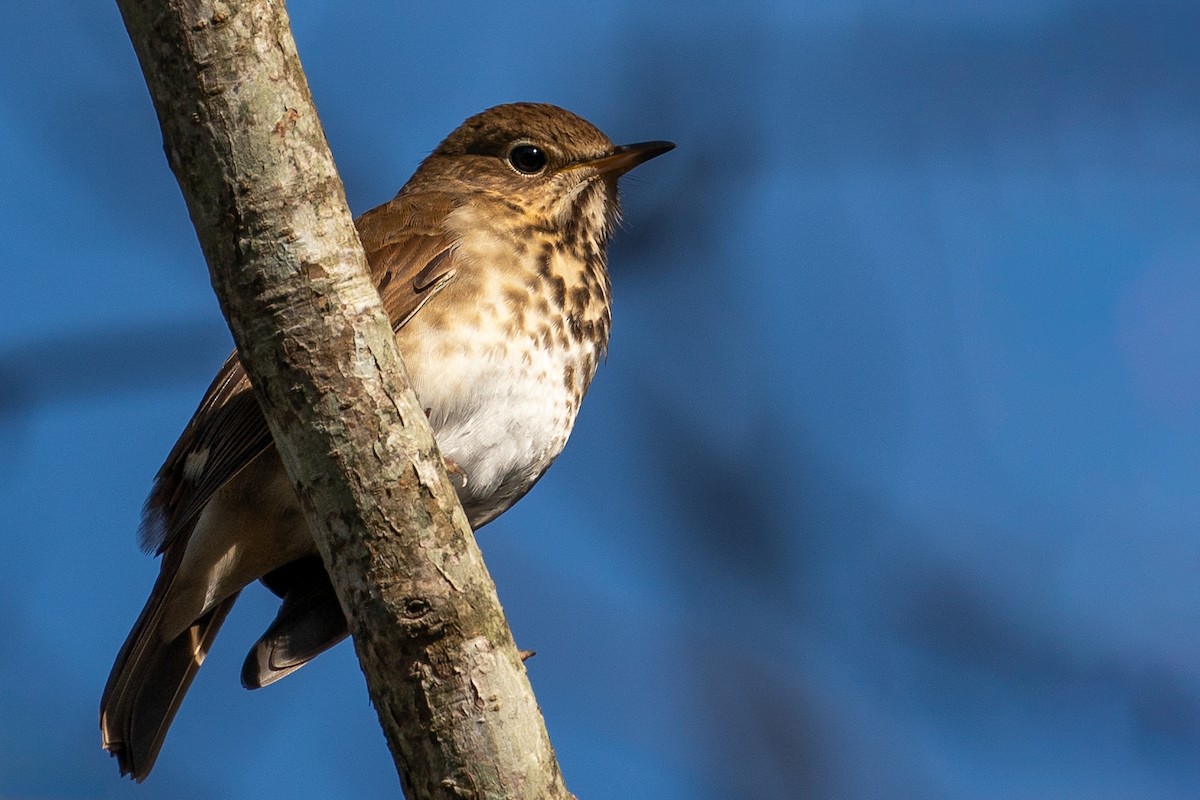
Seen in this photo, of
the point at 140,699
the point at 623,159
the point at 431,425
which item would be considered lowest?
the point at 140,699

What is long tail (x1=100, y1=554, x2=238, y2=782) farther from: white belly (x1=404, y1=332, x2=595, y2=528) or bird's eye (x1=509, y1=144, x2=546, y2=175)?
bird's eye (x1=509, y1=144, x2=546, y2=175)

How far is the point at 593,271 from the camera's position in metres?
4.30

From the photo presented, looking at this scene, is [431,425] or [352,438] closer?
[352,438]

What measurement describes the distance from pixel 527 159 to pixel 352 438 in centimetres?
246

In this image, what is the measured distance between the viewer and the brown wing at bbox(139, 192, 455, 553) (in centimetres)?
346

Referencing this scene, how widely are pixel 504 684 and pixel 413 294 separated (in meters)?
Answer: 1.63

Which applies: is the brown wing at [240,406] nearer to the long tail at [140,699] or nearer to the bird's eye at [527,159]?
the long tail at [140,699]

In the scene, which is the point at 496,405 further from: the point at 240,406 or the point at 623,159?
the point at 623,159

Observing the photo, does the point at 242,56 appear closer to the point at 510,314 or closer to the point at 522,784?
the point at 522,784

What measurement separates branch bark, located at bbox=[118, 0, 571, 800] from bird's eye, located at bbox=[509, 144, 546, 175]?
2.25m

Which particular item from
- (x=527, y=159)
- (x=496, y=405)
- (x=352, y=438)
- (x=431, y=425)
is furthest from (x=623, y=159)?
(x=352, y=438)

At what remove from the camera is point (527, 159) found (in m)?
4.59

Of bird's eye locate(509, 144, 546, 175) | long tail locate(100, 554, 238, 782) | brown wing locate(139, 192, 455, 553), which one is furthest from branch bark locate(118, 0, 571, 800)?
bird's eye locate(509, 144, 546, 175)

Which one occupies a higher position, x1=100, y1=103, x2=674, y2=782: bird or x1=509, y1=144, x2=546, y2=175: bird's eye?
x1=509, y1=144, x2=546, y2=175: bird's eye
